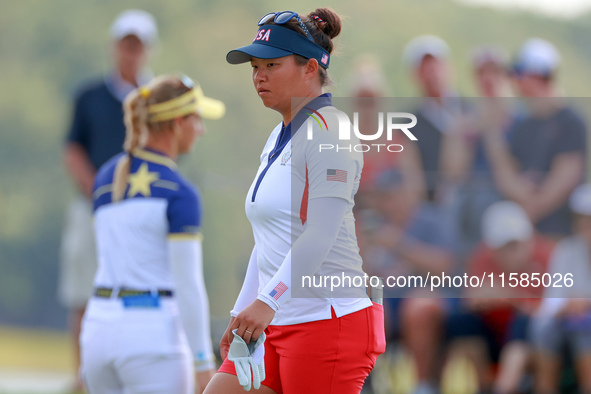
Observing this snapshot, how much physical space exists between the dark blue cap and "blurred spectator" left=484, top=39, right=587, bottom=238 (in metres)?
3.83

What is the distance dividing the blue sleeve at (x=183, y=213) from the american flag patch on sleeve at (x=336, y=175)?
1.21m

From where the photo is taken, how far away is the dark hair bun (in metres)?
3.41

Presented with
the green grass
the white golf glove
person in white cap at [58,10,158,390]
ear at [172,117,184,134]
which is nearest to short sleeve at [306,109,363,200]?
the white golf glove

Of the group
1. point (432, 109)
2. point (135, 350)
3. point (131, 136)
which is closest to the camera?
point (135, 350)

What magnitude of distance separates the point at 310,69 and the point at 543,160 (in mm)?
3976

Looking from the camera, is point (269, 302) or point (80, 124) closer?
point (269, 302)

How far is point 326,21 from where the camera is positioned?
11.3 ft

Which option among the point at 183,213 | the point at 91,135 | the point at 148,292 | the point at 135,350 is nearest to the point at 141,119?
the point at 183,213

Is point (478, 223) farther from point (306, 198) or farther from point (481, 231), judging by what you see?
point (306, 198)

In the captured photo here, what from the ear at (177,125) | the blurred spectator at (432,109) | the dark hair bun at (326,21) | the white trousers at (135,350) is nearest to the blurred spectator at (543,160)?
the blurred spectator at (432,109)

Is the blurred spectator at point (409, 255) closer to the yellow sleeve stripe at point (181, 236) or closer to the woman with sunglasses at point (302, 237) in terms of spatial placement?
the yellow sleeve stripe at point (181, 236)

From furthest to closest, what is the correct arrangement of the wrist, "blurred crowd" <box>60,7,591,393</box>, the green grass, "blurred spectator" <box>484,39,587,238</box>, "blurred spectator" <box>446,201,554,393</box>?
the green grass
"blurred spectator" <box>484,39,587,238</box>
"blurred spectator" <box>446,201,554,393</box>
"blurred crowd" <box>60,7,591,393</box>
the wrist

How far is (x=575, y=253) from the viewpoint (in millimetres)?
6422

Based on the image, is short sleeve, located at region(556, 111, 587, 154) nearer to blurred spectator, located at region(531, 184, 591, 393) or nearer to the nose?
blurred spectator, located at region(531, 184, 591, 393)
